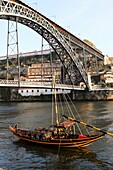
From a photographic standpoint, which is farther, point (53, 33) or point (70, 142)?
point (53, 33)

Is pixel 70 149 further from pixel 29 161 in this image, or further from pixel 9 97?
pixel 9 97

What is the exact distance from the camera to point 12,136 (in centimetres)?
3119

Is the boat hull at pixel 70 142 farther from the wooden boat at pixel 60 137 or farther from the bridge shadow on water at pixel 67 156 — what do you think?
the bridge shadow on water at pixel 67 156

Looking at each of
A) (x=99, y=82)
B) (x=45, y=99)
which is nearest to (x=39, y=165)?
(x=45, y=99)

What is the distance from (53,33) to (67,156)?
178 feet

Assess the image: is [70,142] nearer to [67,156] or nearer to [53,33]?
[67,156]

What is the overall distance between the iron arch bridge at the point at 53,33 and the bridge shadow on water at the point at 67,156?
A: 34110mm

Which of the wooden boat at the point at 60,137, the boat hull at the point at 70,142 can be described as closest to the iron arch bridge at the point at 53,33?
the wooden boat at the point at 60,137

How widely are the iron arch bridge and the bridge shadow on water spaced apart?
112ft

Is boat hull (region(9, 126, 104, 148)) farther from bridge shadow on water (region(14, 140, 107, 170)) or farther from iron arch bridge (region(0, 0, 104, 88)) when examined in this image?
iron arch bridge (region(0, 0, 104, 88))

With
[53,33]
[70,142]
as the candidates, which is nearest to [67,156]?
[70,142]

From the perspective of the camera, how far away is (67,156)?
22.8m

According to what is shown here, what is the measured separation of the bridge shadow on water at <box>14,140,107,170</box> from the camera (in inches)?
815

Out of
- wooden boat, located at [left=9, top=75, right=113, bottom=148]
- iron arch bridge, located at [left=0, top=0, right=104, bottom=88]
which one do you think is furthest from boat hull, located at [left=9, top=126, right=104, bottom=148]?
iron arch bridge, located at [left=0, top=0, right=104, bottom=88]
